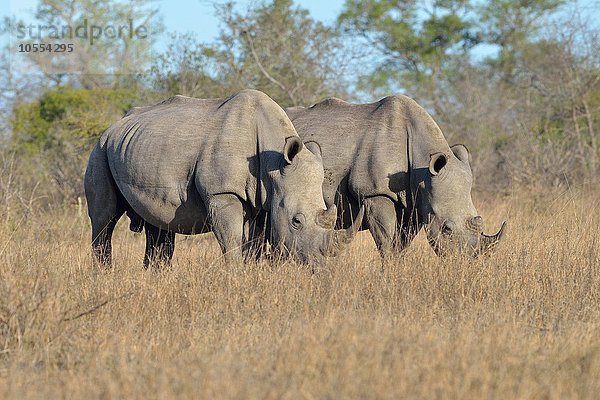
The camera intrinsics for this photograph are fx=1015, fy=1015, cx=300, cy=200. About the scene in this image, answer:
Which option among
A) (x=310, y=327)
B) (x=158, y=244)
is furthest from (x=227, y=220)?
(x=310, y=327)

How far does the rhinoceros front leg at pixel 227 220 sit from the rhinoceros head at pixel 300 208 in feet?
0.95

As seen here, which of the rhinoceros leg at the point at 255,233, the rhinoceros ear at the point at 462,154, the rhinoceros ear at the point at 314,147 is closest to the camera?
the rhinoceros leg at the point at 255,233

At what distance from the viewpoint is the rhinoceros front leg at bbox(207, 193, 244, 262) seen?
8478mm

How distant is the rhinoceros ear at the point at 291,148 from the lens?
8305mm

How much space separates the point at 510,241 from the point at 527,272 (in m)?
1.70

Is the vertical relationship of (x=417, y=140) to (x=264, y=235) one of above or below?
above

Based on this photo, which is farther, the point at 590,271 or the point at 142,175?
the point at 142,175

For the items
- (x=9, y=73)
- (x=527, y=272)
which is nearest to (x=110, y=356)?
(x=527, y=272)

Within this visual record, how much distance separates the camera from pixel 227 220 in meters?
8.48

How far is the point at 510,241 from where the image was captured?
30.1ft

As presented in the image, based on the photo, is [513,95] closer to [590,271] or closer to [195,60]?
[195,60]

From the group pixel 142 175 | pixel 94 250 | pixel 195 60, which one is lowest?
pixel 94 250

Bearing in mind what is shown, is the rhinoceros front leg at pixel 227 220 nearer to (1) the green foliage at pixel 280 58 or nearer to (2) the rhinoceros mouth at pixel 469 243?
(2) the rhinoceros mouth at pixel 469 243

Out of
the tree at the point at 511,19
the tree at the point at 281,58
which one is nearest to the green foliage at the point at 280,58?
the tree at the point at 281,58
